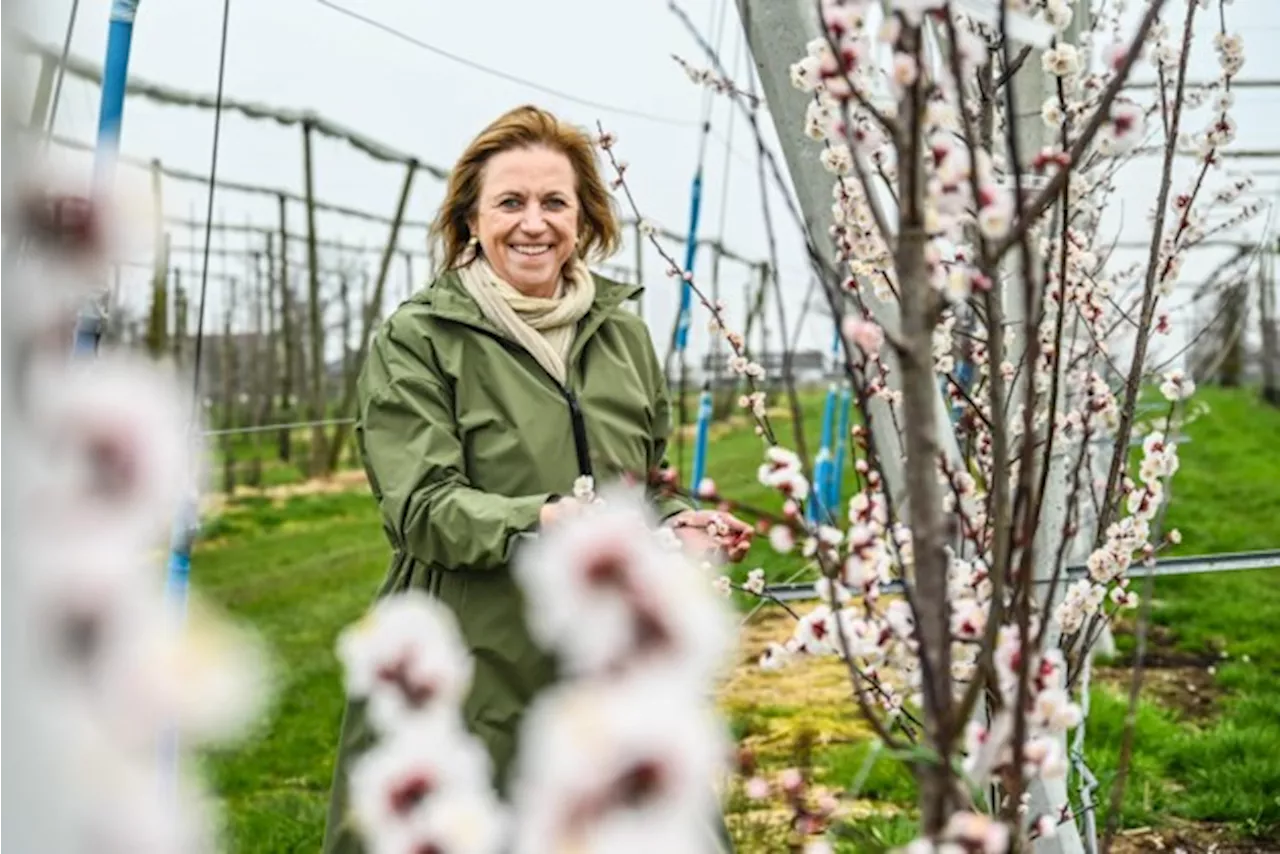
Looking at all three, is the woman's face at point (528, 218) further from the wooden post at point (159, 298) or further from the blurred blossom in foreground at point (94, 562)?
the blurred blossom in foreground at point (94, 562)

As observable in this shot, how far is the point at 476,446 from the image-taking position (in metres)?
2.18

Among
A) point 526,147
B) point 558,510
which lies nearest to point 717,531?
point 558,510

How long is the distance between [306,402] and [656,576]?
527 inches

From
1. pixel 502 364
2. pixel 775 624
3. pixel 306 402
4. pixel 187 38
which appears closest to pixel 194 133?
pixel 187 38

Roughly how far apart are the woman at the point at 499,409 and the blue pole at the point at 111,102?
0.46 meters

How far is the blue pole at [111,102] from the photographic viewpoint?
2.25 meters

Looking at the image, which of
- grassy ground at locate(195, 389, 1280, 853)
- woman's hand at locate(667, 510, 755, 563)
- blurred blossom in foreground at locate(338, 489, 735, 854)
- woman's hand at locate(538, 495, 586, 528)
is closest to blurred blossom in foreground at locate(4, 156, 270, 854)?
blurred blossom in foreground at locate(338, 489, 735, 854)

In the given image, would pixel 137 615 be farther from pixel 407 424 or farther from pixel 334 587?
pixel 334 587

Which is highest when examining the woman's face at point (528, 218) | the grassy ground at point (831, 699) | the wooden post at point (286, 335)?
the woman's face at point (528, 218)

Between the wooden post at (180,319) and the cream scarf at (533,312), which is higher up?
the cream scarf at (533,312)

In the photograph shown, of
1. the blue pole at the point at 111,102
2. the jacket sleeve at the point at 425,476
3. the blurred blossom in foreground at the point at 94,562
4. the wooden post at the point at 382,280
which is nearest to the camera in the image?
the blurred blossom in foreground at the point at 94,562

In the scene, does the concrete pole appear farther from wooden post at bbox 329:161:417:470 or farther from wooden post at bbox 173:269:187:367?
wooden post at bbox 329:161:417:470

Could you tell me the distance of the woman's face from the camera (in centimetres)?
227

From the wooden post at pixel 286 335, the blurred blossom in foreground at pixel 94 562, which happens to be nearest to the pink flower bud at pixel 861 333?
the blurred blossom in foreground at pixel 94 562
